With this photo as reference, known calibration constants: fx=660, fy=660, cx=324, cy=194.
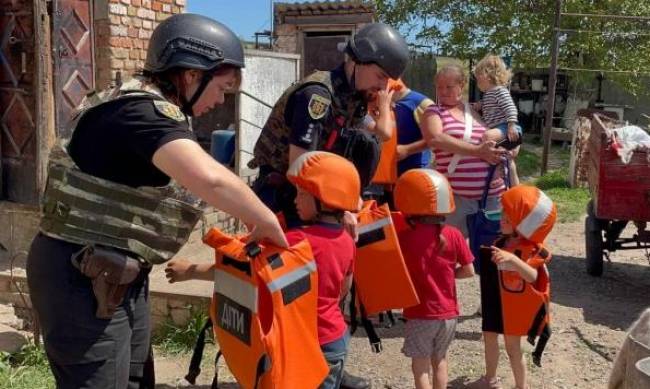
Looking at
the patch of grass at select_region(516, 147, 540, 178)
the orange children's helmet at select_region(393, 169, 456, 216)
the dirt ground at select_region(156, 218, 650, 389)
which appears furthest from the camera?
the patch of grass at select_region(516, 147, 540, 178)

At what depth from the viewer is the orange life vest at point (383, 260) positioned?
9.96 ft

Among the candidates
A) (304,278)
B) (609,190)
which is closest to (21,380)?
(304,278)

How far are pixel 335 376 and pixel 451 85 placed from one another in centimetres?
209

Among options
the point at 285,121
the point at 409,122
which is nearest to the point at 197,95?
the point at 285,121

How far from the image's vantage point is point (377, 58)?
3.00 meters

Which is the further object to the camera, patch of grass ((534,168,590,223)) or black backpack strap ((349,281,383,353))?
patch of grass ((534,168,590,223))

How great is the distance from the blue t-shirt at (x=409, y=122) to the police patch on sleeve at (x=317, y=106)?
133 cm

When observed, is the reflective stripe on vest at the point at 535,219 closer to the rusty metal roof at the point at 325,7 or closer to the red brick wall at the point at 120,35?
the red brick wall at the point at 120,35

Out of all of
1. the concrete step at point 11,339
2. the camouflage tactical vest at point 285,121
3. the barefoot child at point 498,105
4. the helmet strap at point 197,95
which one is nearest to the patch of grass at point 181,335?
the concrete step at point 11,339

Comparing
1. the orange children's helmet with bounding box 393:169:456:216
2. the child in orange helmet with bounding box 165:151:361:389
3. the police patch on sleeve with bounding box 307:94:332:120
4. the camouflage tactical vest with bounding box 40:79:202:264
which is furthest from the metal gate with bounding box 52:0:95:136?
the camouflage tactical vest with bounding box 40:79:202:264

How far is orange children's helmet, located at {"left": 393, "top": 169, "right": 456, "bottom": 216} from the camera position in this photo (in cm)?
319

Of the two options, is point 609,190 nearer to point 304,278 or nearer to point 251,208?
point 304,278

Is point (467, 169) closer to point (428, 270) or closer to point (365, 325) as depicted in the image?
point (428, 270)

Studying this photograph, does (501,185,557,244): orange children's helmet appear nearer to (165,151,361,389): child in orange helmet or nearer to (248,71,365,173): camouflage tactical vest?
(248,71,365,173): camouflage tactical vest
